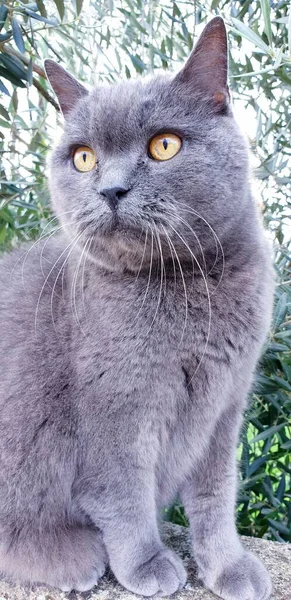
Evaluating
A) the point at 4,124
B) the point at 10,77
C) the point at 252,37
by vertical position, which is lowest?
the point at 4,124

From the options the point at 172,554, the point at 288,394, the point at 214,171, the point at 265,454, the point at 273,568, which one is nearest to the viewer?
the point at 214,171

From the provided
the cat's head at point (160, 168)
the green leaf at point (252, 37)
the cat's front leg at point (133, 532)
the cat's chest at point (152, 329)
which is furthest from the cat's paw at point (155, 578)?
the green leaf at point (252, 37)

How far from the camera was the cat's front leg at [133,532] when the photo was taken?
3.39 ft

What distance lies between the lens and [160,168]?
0.97 m

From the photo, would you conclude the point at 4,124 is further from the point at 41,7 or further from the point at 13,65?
the point at 41,7

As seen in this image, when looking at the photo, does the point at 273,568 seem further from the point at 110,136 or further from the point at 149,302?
the point at 110,136

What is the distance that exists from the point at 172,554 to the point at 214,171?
0.67 meters

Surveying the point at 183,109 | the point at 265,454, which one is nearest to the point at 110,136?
the point at 183,109

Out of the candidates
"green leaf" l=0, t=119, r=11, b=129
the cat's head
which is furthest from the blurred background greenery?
the cat's head

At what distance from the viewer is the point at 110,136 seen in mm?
1006

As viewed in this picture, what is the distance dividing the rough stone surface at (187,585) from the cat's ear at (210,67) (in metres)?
0.86

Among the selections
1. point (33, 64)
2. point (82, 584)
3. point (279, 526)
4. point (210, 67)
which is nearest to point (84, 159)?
point (210, 67)

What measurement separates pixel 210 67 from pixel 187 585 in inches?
36.2

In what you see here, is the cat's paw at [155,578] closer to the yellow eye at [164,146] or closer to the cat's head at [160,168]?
the cat's head at [160,168]
